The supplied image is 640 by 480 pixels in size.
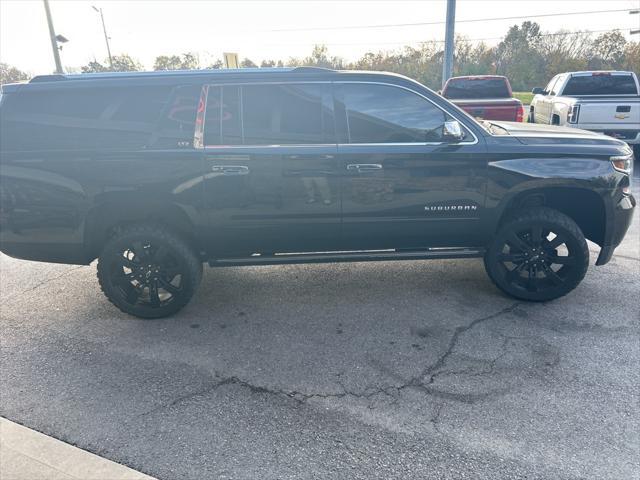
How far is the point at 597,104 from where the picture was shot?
8758 mm

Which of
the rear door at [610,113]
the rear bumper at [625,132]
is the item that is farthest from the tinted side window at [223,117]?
the rear bumper at [625,132]

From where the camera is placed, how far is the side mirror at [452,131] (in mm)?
3602

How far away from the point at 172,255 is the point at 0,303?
196 cm

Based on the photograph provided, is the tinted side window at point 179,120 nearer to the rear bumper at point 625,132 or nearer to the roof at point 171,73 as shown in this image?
the roof at point 171,73

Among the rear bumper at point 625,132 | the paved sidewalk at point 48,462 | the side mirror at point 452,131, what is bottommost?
the paved sidewalk at point 48,462

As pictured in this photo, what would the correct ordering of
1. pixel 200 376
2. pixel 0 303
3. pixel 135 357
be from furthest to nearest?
pixel 0 303
pixel 135 357
pixel 200 376

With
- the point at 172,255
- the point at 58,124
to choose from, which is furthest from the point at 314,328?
the point at 58,124


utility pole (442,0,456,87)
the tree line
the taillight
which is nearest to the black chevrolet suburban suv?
the taillight

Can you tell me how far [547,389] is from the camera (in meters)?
2.88

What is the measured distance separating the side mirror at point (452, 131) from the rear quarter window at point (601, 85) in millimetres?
8453

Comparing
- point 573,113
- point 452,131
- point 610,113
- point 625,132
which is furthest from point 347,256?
point 625,132

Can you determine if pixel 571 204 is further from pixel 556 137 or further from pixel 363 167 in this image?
pixel 363 167

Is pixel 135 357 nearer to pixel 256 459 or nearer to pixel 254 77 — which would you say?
pixel 256 459

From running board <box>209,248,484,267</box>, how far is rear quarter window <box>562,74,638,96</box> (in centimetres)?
849
